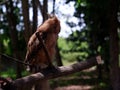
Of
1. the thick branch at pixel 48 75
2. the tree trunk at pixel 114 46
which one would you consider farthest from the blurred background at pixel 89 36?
the thick branch at pixel 48 75

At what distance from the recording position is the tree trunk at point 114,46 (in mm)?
11882

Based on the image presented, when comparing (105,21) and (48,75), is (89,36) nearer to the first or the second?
(105,21)

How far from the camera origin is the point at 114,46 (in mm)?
12305

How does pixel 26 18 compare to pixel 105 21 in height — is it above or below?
above

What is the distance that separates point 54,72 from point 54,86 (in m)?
11.2

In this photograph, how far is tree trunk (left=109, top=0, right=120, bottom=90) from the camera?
11882 mm

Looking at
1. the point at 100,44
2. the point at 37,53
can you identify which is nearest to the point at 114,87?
the point at 100,44

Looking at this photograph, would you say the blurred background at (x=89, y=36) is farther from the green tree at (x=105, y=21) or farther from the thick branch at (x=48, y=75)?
the thick branch at (x=48, y=75)

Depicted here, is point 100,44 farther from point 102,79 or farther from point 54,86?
point 54,86

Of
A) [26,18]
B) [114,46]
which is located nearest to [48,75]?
[26,18]

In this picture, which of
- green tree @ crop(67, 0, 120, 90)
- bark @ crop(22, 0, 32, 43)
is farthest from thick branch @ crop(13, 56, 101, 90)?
green tree @ crop(67, 0, 120, 90)

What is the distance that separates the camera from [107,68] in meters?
16.6

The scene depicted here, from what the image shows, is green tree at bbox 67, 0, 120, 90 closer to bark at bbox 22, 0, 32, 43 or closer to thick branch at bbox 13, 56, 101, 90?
bark at bbox 22, 0, 32, 43

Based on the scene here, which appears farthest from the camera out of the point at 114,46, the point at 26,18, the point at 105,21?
the point at 105,21
